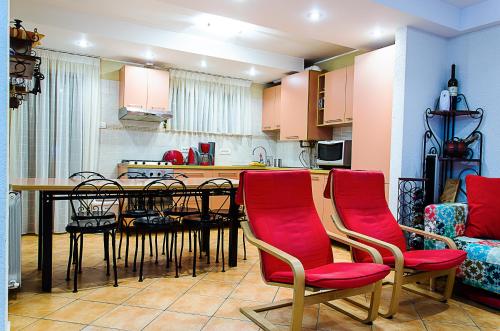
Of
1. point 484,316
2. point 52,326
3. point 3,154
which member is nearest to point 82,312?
point 52,326

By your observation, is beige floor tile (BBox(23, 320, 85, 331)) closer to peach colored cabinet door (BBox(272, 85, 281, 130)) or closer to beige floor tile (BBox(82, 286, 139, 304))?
beige floor tile (BBox(82, 286, 139, 304))

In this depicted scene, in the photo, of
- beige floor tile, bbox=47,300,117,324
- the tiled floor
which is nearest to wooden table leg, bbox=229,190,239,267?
the tiled floor

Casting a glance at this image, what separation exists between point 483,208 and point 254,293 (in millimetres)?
2072

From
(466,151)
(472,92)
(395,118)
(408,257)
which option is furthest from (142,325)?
(472,92)

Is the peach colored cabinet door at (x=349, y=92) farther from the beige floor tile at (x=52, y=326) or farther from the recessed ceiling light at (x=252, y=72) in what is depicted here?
the beige floor tile at (x=52, y=326)

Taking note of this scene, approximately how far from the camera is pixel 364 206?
2988 mm

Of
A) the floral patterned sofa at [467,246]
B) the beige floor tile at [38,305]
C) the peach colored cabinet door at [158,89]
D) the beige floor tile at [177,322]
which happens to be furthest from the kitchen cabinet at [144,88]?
the floral patterned sofa at [467,246]

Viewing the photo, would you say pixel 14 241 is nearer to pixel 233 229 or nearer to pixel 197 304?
pixel 197 304

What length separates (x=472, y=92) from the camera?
382cm

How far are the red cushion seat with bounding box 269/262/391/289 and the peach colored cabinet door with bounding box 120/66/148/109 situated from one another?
3.88m

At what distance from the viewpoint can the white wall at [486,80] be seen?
3.62m

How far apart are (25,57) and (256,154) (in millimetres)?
4563

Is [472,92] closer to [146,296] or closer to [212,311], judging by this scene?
[212,311]

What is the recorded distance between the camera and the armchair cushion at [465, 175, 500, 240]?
301cm
